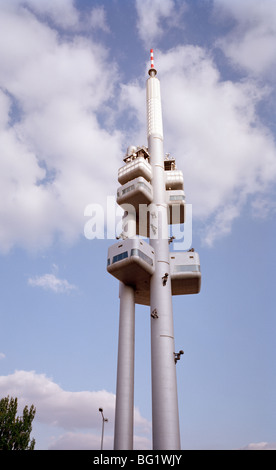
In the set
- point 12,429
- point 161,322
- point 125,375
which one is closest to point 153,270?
point 161,322

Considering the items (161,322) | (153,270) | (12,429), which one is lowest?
(12,429)

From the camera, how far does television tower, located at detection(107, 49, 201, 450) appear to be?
176 ft

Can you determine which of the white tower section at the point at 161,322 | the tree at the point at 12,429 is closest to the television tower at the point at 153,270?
the white tower section at the point at 161,322

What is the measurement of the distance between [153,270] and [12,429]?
36.2 meters

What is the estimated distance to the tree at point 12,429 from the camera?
200 ft

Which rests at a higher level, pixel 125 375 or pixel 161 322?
pixel 161 322

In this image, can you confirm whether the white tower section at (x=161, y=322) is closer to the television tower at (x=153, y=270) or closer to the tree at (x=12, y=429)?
the television tower at (x=153, y=270)

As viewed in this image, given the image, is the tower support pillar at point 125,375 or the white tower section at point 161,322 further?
the tower support pillar at point 125,375

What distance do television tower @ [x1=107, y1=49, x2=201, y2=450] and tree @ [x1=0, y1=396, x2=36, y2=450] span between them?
19198mm

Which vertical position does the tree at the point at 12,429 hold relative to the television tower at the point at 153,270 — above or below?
below

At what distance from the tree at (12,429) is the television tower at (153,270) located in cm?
1920

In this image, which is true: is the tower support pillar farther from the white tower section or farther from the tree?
the tree

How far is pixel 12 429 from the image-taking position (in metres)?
61.9

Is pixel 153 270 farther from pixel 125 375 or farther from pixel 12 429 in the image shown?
pixel 12 429
